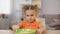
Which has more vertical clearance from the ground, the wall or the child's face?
the wall

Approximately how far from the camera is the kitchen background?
4.10 feet

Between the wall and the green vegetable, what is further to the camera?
the wall

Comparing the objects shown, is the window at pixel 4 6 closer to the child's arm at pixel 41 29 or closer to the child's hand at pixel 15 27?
the child's hand at pixel 15 27

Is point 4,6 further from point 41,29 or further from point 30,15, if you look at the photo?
point 41,29

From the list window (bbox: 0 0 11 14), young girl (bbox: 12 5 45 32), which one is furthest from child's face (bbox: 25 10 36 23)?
window (bbox: 0 0 11 14)

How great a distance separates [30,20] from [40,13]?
97mm

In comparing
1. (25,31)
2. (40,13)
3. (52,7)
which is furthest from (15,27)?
(52,7)

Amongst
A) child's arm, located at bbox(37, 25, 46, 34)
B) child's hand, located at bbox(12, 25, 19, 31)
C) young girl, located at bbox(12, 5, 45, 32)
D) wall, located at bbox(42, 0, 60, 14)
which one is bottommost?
child's arm, located at bbox(37, 25, 46, 34)

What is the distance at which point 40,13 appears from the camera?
4.12 ft

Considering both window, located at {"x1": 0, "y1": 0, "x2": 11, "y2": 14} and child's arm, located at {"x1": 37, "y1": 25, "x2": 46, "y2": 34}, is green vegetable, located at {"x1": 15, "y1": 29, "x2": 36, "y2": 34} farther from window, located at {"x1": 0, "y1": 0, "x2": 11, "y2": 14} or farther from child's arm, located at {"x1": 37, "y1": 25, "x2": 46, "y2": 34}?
window, located at {"x1": 0, "y1": 0, "x2": 11, "y2": 14}

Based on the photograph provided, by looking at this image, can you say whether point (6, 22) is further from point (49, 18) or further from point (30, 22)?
point (49, 18)

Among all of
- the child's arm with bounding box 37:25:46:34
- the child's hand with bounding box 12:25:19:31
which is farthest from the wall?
the child's hand with bounding box 12:25:19:31

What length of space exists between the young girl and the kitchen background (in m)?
0.03

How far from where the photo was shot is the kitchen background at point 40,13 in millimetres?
1250
